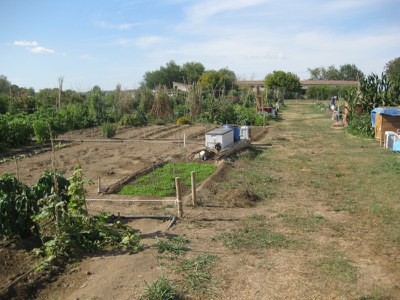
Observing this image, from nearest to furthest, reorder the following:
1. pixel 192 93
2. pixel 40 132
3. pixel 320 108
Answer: pixel 40 132, pixel 192 93, pixel 320 108

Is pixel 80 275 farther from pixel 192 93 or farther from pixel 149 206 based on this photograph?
pixel 192 93

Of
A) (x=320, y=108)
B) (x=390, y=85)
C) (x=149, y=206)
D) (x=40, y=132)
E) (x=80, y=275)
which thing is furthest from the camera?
(x=320, y=108)

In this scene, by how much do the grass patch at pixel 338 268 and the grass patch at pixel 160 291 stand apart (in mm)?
2011

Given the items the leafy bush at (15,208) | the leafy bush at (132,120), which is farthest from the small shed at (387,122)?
the leafy bush at (15,208)

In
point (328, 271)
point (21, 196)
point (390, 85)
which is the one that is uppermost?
point (390, 85)

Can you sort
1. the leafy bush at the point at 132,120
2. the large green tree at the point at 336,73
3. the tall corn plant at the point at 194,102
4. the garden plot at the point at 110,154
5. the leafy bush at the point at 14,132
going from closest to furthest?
the garden plot at the point at 110,154 → the leafy bush at the point at 14,132 → the leafy bush at the point at 132,120 → the tall corn plant at the point at 194,102 → the large green tree at the point at 336,73

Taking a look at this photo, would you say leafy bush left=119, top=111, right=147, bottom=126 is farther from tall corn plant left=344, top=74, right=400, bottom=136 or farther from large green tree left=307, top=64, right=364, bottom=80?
large green tree left=307, top=64, right=364, bottom=80

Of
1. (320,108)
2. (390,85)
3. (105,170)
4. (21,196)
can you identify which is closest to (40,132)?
(105,170)

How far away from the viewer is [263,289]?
14.7ft

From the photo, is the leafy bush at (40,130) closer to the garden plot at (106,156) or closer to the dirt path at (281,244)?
the garden plot at (106,156)

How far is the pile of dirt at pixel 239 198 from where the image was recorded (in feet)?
25.2

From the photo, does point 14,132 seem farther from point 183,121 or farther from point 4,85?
point 4,85

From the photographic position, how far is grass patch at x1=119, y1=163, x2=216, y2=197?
27.9 feet

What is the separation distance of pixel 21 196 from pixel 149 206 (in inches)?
113
